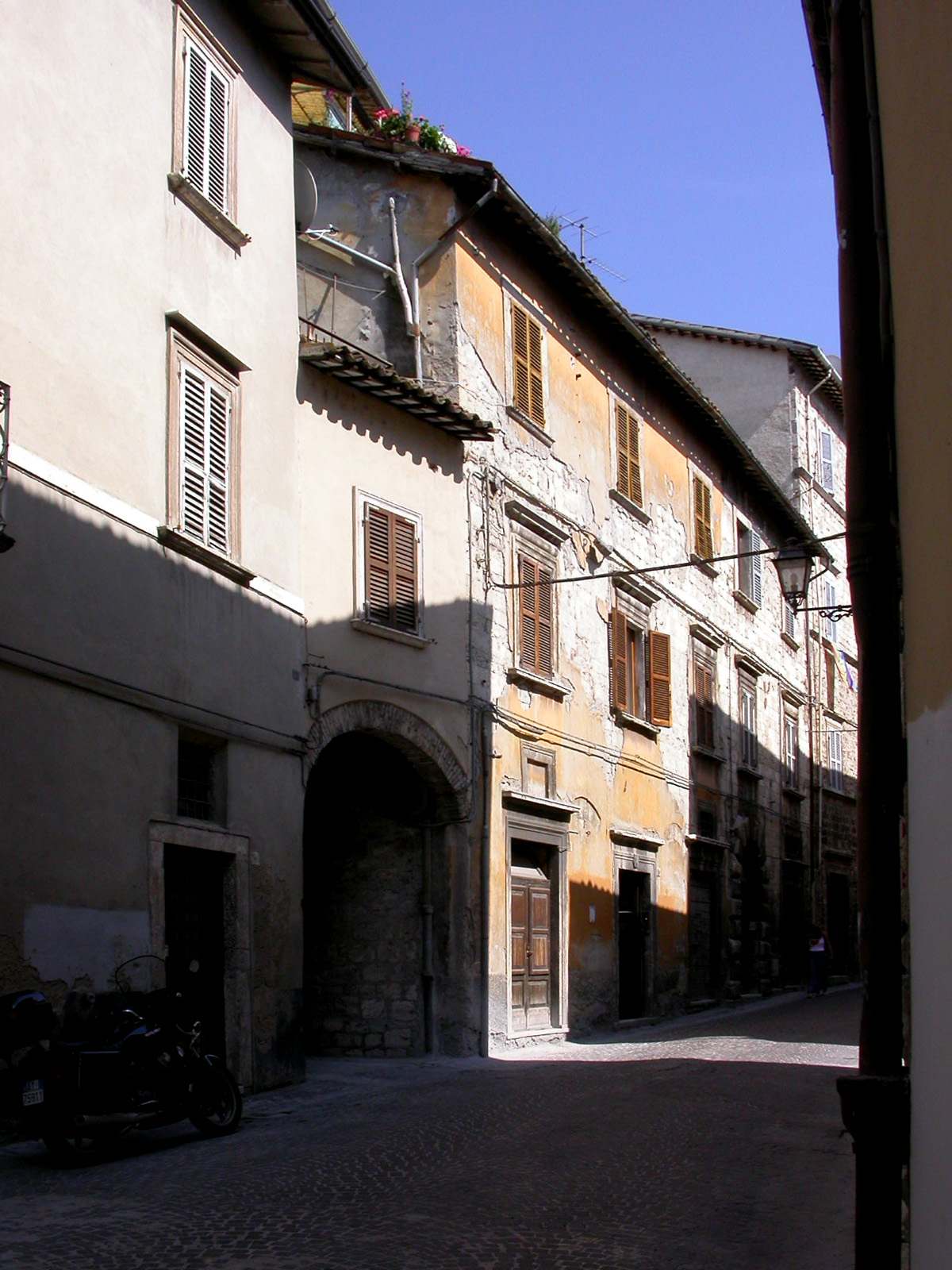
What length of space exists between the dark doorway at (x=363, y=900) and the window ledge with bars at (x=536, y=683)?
191 cm

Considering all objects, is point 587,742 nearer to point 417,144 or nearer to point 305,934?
point 305,934

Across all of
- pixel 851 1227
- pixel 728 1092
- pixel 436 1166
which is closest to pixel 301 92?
pixel 728 1092

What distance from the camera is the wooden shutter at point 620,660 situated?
20.7 m

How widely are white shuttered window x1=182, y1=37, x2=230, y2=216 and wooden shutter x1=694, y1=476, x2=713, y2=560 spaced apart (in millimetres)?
12607

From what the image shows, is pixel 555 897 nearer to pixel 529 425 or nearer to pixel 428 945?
pixel 428 945

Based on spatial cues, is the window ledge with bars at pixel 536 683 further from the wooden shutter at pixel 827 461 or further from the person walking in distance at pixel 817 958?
the wooden shutter at pixel 827 461

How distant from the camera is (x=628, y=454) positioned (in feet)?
71.9

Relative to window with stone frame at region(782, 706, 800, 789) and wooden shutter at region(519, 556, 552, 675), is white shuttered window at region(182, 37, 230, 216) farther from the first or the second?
window with stone frame at region(782, 706, 800, 789)

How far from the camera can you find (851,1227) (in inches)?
284

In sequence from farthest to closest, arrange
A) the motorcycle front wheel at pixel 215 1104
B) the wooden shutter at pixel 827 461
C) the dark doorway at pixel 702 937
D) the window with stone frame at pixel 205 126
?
the wooden shutter at pixel 827 461 → the dark doorway at pixel 702 937 → the window with stone frame at pixel 205 126 → the motorcycle front wheel at pixel 215 1104

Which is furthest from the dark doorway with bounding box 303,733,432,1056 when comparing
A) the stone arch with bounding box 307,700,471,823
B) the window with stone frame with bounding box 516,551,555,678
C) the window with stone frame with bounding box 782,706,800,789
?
the window with stone frame with bounding box 782,706,800,789

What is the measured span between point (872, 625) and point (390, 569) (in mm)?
10077

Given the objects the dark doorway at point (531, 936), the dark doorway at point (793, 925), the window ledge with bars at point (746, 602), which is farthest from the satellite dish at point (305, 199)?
the dark doorway at point (793, 925)

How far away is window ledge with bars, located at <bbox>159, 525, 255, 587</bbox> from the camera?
39.2 ft
